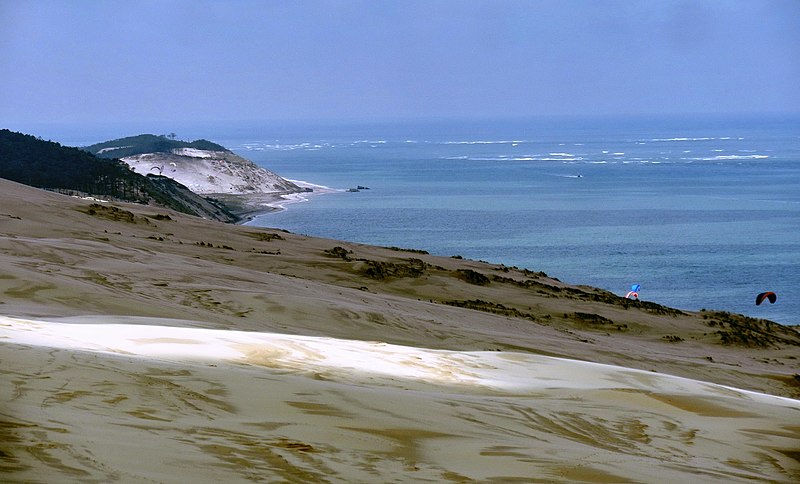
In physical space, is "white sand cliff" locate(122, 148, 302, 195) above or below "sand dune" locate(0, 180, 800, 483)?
above

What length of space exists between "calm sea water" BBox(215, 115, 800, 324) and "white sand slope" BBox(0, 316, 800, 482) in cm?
3042

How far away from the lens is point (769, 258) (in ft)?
177

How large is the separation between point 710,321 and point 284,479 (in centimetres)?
2034

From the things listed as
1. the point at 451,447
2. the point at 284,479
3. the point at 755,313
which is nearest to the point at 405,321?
the point at 451,447

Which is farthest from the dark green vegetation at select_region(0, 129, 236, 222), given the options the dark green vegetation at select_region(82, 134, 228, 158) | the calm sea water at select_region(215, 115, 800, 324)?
the dark green vegetation at select_region(82, 134, 228, 158)

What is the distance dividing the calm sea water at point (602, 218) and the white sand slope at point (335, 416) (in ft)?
99.8

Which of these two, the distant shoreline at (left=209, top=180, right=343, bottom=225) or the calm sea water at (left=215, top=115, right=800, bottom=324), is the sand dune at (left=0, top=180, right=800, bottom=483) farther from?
the distant shoreline at (left=209, top=180, right=343, bottom=225)

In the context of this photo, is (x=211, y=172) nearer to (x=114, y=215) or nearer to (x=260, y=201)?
(x=260, y=201)

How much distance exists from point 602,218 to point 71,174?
120 feet

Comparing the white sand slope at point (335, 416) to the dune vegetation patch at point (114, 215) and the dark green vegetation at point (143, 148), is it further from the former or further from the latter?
the dark green vegetation at point (143, 148)

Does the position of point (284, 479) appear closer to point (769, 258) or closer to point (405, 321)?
point (405, 321)

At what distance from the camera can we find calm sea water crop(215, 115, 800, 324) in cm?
4688

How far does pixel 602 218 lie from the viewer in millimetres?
72562

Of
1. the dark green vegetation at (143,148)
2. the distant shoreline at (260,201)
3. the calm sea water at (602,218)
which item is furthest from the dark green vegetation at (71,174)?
the dark green vegetation at (143,148)
